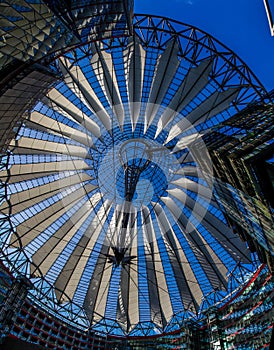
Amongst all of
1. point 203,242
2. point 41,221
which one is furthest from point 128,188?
point 203,242

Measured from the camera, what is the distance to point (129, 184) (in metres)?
34.3

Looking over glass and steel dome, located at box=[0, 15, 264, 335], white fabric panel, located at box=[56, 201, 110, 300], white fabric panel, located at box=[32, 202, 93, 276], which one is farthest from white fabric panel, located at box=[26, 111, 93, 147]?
white fabric panel, located at box=[32, 202, 93, 276]

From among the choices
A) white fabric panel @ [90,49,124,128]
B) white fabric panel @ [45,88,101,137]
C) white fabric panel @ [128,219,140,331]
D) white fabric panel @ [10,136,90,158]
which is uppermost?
white fabric panel @ [90,49,124,128]

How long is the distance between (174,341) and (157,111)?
79.8ft

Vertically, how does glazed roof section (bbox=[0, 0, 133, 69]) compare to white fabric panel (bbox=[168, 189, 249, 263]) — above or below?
above

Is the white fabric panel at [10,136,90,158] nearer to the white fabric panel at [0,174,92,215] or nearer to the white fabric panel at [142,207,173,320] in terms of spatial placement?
the white fabric panel at [0,174,92,215]

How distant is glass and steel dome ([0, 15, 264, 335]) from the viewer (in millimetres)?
28609

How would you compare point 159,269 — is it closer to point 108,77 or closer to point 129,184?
point 129,184

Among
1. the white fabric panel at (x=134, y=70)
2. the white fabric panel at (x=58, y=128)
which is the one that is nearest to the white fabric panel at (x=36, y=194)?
the white fabric panel at (x=58, y=128)

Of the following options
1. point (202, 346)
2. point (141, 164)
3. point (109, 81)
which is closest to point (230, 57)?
point (109, 81)

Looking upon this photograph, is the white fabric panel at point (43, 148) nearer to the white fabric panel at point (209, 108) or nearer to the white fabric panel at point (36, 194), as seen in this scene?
the white fabric panel at point (36, 194)

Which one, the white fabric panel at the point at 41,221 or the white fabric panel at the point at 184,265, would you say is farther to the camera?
the white fabric panel at the point at 184,265

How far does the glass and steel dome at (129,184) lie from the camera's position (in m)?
28.6

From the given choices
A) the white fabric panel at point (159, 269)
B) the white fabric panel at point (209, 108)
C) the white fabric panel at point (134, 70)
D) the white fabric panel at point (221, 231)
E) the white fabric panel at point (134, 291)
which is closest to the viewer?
the white fabric panel at point (134, 70)
